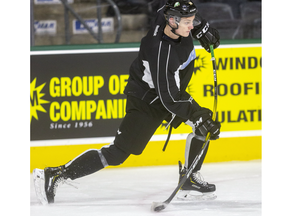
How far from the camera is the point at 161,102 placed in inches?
99.3

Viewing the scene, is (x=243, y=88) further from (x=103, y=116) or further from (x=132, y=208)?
(x=132, y=208)

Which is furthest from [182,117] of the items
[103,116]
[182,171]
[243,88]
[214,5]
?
[214,5]

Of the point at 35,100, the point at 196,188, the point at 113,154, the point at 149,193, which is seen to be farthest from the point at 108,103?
the point at 196,188

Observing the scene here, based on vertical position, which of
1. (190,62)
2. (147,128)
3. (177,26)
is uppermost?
(177,26)

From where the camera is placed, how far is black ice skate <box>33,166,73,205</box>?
2584mm

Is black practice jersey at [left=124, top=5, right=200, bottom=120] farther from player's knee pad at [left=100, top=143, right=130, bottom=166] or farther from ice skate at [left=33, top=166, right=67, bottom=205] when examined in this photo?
ice skate at [left=33, top=166, right=67, bottom=205]

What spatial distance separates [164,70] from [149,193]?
0.99 metres

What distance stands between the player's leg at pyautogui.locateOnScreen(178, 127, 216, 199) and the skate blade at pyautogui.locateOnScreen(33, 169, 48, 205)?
828mm

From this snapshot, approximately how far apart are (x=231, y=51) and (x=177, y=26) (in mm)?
1578

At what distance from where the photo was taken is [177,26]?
2.29 meters

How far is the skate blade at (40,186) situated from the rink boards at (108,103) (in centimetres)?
85

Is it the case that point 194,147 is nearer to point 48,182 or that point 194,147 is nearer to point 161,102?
point 161,102

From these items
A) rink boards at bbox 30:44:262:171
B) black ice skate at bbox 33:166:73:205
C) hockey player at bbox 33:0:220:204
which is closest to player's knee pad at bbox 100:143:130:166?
hockey player at bbox 33:0:220:204

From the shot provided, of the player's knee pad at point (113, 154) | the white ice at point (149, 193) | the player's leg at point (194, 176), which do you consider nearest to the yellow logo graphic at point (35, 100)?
the white ice at point (149, 193)
